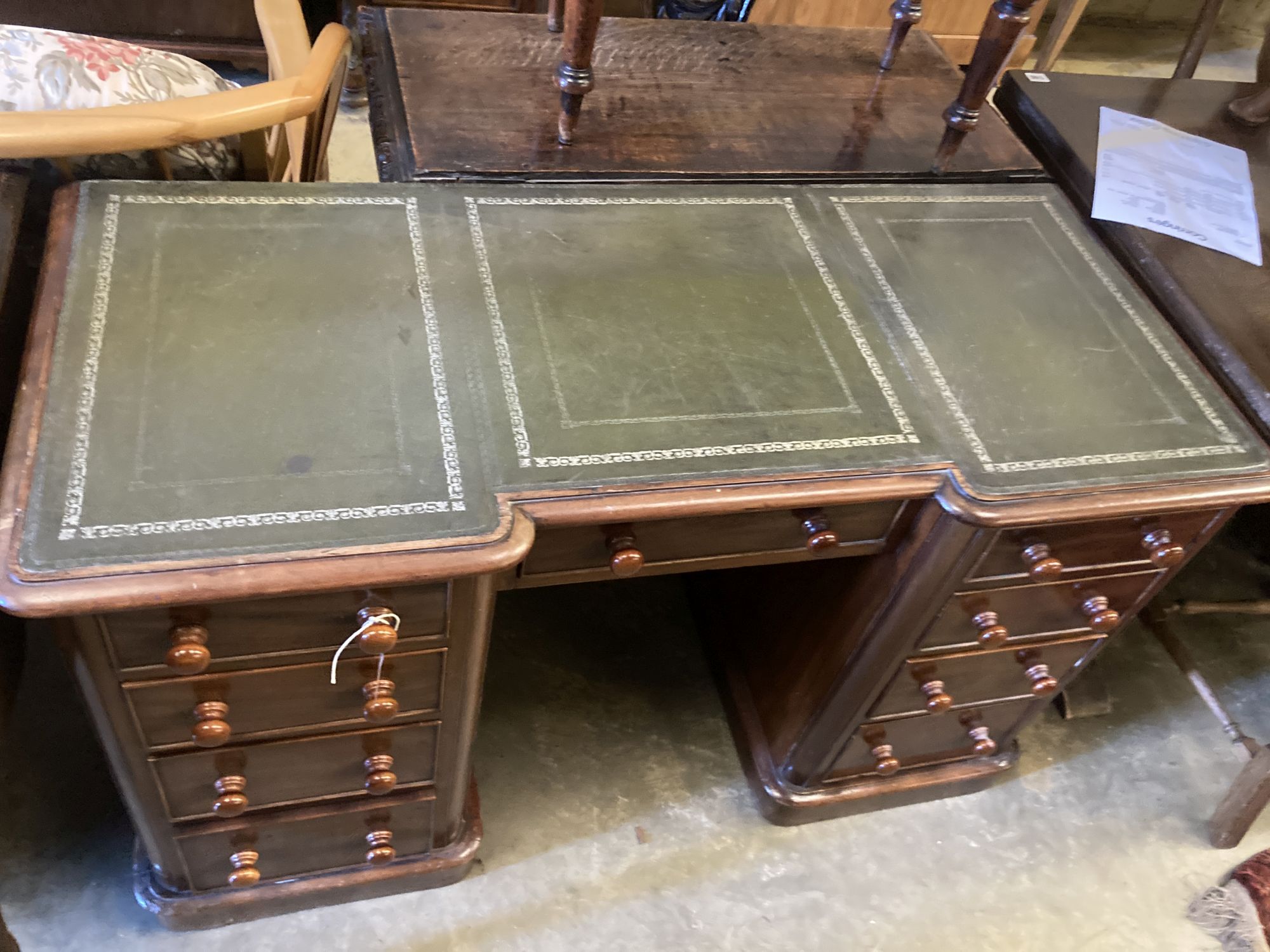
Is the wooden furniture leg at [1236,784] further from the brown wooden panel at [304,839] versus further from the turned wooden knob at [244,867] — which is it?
the turned wooden knob at [244,867]

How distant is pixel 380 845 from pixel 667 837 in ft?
1.68

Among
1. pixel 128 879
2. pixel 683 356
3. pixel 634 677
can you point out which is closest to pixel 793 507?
pixel 683 356

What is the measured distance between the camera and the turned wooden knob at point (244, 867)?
4.17ft

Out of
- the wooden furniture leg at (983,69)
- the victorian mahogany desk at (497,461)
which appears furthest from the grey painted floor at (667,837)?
the wooden furniture leg at (983,69)

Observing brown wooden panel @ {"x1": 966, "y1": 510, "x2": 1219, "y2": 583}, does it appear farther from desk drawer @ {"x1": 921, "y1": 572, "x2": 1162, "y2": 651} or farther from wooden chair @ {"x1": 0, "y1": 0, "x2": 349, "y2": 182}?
wooden chair @ {"x1": 0, "y1": 0, "x2": 349, "y2": 182}

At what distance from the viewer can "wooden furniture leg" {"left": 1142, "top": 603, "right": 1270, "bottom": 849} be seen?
1.67m

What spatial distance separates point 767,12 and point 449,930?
257cm

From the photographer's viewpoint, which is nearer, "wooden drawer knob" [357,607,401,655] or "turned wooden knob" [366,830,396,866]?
"wooden drawer knob" [357,607,401,655]

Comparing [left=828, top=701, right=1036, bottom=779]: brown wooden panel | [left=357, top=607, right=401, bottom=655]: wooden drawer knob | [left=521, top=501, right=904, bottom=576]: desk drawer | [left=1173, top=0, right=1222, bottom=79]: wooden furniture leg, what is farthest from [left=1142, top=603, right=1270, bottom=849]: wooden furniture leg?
[left=357, top=607, right=401, bottom=655]: wooden drawer knob

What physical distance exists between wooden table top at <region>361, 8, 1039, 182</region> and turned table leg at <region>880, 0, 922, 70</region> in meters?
0.03

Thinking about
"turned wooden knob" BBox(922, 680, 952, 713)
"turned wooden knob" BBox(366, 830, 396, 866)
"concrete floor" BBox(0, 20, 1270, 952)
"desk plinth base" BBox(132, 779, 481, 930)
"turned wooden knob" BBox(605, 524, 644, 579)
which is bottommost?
"concrete floor" BBox(0, 20, 1270, 952)

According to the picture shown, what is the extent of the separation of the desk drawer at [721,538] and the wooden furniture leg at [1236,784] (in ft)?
3.07

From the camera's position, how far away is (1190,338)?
1.38 m

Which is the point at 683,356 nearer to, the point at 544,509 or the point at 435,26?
the point at 544,509
